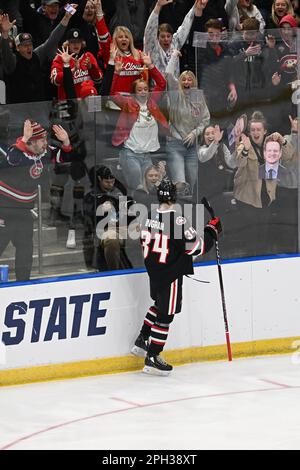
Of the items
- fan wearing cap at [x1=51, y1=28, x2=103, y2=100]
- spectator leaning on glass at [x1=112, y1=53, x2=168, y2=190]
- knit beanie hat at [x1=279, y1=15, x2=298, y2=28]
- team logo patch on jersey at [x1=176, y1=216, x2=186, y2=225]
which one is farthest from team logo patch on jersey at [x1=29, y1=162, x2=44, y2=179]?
knit beanie hat at [x1=279, y1=15, x2=298, y2=28]

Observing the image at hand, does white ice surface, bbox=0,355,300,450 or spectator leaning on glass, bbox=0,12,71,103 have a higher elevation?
spectator leaning on glass, bbox=0,12,71,103

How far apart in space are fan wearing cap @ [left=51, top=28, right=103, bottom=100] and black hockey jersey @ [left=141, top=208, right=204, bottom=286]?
1.59 meters

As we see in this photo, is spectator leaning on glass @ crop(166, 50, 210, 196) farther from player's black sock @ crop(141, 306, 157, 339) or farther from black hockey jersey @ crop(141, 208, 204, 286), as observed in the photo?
player's black sock @ crop(141, 306, 157, 339)

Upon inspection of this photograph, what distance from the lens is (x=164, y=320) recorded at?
9.88 metres

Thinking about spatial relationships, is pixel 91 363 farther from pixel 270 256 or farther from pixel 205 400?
pixel 270 256

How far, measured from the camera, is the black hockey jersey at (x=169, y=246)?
9.85m

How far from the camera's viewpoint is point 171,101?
33.8 feet

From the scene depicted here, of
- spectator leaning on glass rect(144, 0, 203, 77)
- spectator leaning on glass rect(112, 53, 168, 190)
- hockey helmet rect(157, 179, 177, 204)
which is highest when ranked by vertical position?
spectator leaning on glass rect(144, 0, 203, 77)

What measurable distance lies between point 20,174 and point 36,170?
13 cm

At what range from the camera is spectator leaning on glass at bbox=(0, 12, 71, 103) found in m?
10.7

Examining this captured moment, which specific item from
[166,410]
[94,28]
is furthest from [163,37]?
[166,410]

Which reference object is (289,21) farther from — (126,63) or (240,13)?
(126,63)

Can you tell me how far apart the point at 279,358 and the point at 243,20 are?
3591mm
